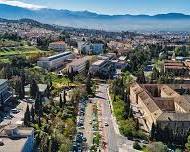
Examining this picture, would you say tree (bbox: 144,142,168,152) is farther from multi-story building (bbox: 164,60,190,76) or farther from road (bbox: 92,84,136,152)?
multi-story building (bbox: 164,60,190,76)

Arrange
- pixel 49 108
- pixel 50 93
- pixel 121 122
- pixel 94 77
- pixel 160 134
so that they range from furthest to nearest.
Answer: pixel 94 77 < pixel 50 93 < pixel 49 108 < pixel 121 122 < pixel 160 134

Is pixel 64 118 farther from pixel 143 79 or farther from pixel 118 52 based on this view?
pixel 118 52

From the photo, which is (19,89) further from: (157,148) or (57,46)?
(57,46)

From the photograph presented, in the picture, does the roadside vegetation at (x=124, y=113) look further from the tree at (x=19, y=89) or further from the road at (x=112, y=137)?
the tree at (x=19, y=89)

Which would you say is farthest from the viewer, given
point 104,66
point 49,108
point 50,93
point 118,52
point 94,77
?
point 118,52

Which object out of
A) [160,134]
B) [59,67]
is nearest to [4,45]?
[59,67]
